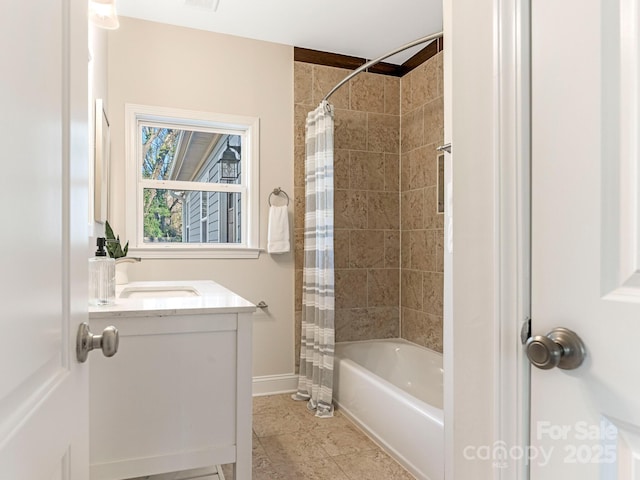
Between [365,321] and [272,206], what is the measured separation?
1.18m

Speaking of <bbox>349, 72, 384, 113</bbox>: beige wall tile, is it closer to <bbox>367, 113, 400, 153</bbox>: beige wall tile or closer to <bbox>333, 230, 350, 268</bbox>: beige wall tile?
<bbox>367, 113, 400, 153</bbox>: beige wall tile

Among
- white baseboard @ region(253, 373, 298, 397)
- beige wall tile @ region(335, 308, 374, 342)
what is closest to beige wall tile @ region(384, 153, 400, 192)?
beige wall tile @ region(335, 308, 374, 342)

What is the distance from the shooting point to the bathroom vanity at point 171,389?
1390 millimetres

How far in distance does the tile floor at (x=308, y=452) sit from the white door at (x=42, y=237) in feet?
4.43

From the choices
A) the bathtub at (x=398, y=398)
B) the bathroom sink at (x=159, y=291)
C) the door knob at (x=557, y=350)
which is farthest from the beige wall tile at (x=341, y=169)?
the door knob at (x=557, y=350)

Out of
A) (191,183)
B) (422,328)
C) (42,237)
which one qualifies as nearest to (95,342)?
(42,237)

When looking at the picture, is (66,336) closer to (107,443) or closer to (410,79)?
(107,443)

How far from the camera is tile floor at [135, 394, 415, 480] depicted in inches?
75.4

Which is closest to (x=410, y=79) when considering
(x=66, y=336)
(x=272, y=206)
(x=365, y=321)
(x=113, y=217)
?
(x=272, y=206)

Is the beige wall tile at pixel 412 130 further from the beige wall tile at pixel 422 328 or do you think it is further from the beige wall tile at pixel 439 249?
the beige wall tile at pixel 422 328

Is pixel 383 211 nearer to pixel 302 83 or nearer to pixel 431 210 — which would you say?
pixel 431 210

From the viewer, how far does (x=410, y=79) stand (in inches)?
127

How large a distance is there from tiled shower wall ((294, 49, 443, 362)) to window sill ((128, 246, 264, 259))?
40cm

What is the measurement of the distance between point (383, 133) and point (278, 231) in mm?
1193
